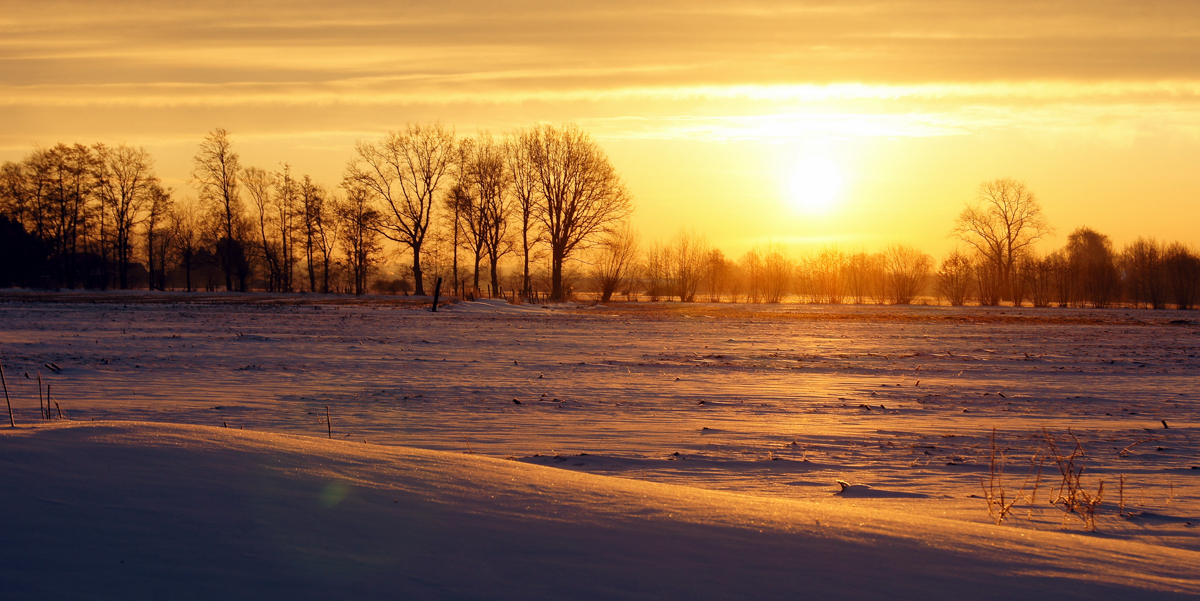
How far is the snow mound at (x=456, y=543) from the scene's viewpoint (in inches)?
89.8

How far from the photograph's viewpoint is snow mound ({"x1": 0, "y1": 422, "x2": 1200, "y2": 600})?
228 cm

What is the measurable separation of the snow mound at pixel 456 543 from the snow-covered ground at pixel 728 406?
10cm

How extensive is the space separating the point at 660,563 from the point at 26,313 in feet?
90.2

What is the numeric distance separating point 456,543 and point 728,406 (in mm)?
6341

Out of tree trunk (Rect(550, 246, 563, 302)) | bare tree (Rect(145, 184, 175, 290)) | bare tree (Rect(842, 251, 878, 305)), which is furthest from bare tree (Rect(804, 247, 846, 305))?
bare tree (Rect(145, 184, 175, 290))

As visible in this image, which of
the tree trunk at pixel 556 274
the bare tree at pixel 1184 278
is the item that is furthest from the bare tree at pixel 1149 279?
the tree trunk at pixel 556 274

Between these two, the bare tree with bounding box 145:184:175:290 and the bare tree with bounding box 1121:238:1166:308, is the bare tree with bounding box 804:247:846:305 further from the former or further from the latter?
the bare tree with bounding box 145:184:175:290

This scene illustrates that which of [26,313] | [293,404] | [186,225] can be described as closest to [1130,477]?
[293,404]

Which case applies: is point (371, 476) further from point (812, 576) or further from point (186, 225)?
point (186, 225)

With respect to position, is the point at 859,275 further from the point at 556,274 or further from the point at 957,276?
the point at 556,274

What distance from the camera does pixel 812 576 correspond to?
95.9 inches

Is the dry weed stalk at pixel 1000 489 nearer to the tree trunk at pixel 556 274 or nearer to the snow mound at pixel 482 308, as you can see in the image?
the snow mound at pixel 482 308

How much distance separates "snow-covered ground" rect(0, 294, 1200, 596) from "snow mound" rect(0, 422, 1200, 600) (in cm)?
10

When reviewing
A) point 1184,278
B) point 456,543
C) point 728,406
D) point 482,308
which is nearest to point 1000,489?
point 456,543
